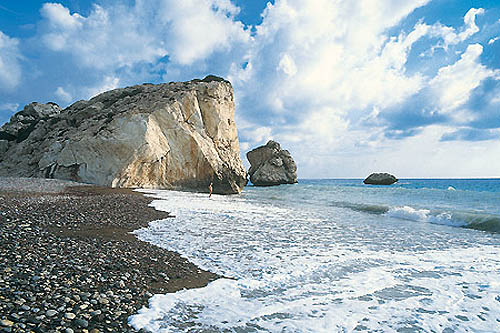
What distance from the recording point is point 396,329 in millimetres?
3992

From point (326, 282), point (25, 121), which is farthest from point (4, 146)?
point (326, 282)

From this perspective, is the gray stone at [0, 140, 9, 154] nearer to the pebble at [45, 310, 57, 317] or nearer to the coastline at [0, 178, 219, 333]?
the coastline at [0, 178, 219, 333]

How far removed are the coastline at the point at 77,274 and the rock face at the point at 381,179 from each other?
82.2m

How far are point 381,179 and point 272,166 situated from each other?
1327 inches

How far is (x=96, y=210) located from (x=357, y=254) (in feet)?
33.6

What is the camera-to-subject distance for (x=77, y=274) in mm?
4887

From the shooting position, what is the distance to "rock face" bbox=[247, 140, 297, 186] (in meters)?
69.9

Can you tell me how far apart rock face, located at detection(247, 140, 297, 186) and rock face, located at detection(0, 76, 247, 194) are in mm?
30196

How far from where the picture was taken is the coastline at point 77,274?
3.55 metres

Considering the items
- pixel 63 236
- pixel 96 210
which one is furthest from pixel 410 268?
pixel 96 210

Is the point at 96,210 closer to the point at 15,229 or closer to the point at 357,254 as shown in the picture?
the point at 15,229

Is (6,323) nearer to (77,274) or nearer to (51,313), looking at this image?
(51,313)

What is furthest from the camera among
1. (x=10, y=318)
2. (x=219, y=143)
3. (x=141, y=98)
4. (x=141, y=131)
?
(x=219, y=143)

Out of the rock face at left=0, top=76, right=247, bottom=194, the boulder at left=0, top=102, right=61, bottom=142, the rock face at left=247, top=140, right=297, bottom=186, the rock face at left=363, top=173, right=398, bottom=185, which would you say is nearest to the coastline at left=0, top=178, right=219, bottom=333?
the rock face at left=0, top=76, right=247, bottom=194
